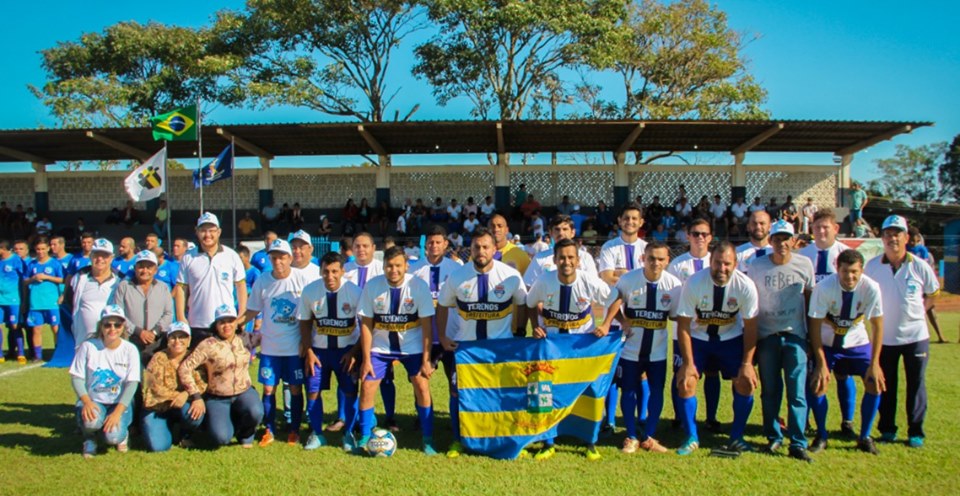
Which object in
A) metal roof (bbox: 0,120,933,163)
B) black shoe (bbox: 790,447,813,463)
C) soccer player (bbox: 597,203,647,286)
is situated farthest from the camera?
metal roof (bbox: 0,120,933,163)

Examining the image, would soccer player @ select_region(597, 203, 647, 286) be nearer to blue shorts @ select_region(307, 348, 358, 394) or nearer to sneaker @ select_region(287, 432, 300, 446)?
blue shorts @ select_region(307, 348, 358, 394)

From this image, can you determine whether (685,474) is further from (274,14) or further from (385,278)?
(274,14)

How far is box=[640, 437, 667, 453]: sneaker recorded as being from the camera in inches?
223

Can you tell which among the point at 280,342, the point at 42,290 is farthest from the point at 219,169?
the point at 280,342

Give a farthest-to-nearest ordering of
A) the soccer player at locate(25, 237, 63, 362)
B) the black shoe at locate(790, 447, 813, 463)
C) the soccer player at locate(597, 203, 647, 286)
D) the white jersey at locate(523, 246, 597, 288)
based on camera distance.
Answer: the soccer player at locate(25, 237, 63, 362) < the soccer player at locate(597, 203, 647, 286) < the white jersey at locate(523, 246, 597, 288) < the black shoe at locate(790, 447, 813, 463)

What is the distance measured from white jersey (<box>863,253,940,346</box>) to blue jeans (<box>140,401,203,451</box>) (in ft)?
20.5

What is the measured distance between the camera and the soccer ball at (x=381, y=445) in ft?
18.4

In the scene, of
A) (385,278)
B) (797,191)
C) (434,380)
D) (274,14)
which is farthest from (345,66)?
(385,278)

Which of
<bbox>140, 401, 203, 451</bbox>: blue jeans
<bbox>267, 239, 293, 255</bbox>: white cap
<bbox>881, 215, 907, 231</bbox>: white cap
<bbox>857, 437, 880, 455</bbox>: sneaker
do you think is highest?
<bbox>881, 215, 907, 231</bbox>: white cap

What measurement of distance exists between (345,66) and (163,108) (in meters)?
8.30

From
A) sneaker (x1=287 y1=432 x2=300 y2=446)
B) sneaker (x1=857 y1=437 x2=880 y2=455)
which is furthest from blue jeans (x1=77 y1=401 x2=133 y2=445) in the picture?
A: sneaker (x1=857 y1=437 x2=880 y2=455)

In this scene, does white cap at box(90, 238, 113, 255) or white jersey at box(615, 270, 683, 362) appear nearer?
white jersey at box(615, 270, 683, 362)

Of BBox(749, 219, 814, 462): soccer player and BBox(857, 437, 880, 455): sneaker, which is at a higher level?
BBox(749, 219, 814, 462): soccer player

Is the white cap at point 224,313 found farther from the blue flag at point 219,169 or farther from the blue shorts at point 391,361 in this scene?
the blue flag at point 219,169
